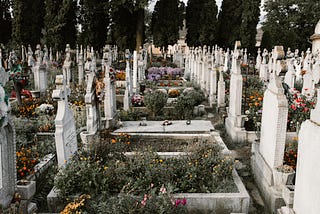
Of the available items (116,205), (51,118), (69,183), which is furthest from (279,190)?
(51,118)

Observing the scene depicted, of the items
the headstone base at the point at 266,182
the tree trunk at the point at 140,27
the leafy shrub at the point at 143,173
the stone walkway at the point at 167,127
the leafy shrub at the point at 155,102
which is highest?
the tree trunk at the point at 140,27

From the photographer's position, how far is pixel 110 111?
863cm

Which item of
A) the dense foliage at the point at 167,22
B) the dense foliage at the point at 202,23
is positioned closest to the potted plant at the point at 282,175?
the dense foliage at the point at 167,22

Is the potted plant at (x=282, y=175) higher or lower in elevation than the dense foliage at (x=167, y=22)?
lower

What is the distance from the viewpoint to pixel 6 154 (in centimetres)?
433

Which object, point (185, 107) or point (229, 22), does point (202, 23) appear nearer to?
point (229, 22)

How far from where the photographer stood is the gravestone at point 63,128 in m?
5.43

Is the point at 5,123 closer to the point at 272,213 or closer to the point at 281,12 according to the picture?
the point at 272,213

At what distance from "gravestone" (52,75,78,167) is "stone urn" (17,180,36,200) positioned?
641 millimetres

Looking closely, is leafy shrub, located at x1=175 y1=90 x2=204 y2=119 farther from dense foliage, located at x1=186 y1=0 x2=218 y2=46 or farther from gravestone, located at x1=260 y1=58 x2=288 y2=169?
dense foliage, located at x1=186 y1=0 x2=218 y2=46

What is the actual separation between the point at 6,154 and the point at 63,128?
1.26 m

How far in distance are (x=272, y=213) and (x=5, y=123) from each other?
4.10 metres

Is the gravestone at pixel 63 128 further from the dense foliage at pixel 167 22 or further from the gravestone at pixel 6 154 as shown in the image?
the dense foliage at pixel 167 22

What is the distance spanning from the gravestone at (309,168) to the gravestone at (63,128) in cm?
348
